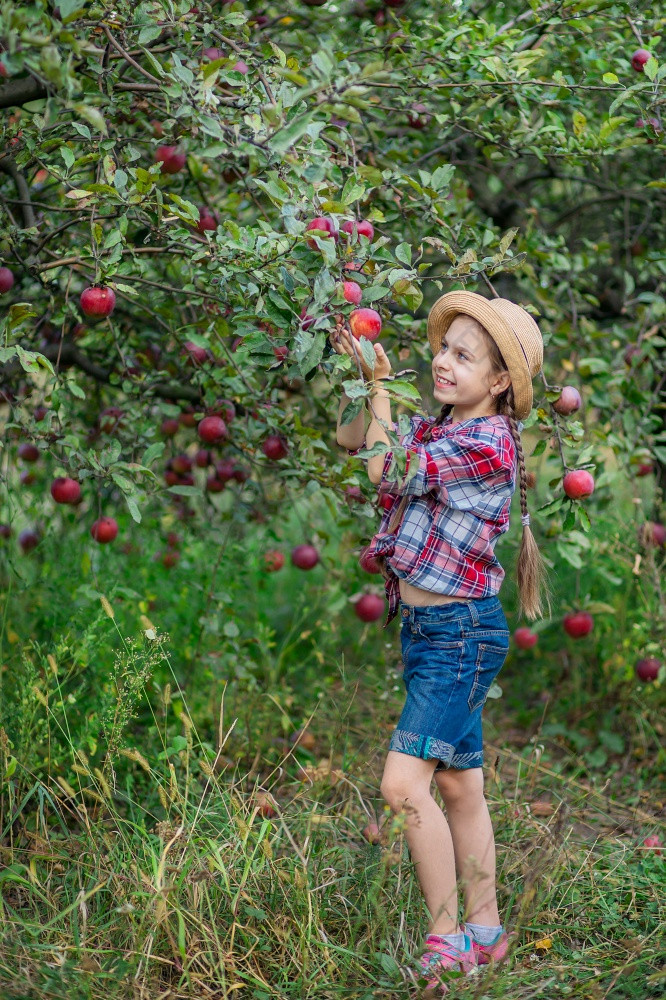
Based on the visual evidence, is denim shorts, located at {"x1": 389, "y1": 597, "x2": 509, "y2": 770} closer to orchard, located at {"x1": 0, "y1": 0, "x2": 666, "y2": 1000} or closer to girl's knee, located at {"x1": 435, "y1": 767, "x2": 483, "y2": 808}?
girl's knee, located at {"x1": 435, "y1": 767, "x2": 483, "y2": 808}

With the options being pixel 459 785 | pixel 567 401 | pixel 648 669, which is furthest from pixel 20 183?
pixel 648 669

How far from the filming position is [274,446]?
7.80ft

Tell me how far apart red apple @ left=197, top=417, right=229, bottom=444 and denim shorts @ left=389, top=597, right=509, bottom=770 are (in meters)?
0.71

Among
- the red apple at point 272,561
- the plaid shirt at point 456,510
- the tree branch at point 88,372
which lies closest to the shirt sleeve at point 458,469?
the plaid shirt at point 456,510

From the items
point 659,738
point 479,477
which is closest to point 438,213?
point 479,477

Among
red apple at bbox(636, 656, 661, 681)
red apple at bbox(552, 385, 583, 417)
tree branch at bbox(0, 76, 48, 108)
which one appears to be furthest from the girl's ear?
red apple at bbox(636, 656, 661, 681)

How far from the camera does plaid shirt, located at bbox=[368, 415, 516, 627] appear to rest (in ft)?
6.03

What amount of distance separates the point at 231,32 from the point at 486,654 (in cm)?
149

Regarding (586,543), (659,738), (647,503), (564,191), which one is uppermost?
(564,191)

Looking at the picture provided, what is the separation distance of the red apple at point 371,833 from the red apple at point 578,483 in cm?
83

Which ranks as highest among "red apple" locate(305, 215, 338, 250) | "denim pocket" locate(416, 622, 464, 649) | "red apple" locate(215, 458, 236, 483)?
"red apple" locate(305, 215, 338, 250)

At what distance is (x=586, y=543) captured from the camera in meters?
2.48

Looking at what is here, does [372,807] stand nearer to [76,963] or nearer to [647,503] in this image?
[76,963]

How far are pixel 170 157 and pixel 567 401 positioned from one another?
1.10m
